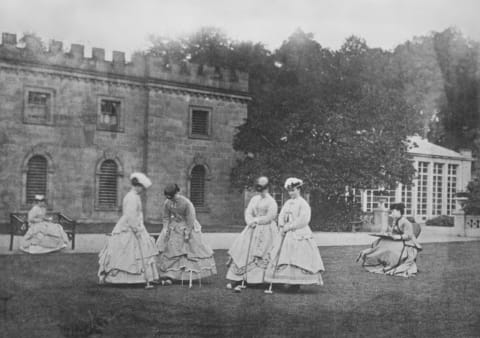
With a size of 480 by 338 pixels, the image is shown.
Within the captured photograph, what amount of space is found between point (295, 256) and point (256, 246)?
0.58 metres

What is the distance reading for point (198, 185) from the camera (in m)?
27.4

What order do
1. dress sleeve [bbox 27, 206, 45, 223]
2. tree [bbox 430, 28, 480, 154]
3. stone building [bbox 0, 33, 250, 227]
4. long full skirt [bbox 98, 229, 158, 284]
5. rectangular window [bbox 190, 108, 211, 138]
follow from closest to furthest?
1. long full skirt [bbox 98, 229, 158, 284]
2. tree [bbox 430, 28, 480, 154]
3. dress sleeve [bbox 27, 206, 45, 223]
4. stone building [bbox 0, 33, 250, 227]
5. rectangular window [bbox 190, 108, 211, 138]

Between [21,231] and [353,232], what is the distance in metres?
13.5

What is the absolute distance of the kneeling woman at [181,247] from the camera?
9.46 meters

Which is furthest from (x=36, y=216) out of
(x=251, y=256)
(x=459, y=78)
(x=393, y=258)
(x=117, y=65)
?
(x=117, y=65)

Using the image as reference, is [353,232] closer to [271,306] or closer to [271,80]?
[271,80]

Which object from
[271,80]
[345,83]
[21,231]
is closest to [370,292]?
[21,231]

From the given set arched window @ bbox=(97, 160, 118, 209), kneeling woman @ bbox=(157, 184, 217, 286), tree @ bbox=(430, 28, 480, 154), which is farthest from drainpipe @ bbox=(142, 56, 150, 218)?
kneeling woman @ bbox=(157, 184, 217, 286)

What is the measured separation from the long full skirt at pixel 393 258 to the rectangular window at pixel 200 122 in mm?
16303

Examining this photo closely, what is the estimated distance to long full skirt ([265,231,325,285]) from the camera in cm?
889

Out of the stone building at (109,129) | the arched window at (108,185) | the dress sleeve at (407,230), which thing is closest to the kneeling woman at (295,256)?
the dress sleeve at (407,230)

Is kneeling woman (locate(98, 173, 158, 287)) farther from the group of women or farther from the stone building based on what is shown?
the stone building

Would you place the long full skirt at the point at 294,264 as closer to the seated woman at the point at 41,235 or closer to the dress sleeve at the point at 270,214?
the dress sleeve at the point at 270,214

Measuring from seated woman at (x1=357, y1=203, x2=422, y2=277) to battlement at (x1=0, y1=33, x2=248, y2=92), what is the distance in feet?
52.9
